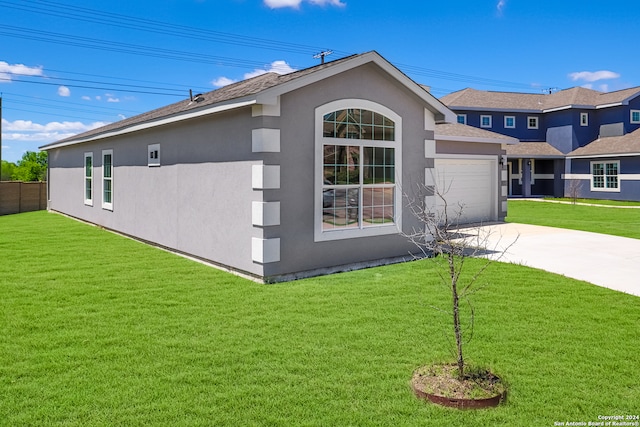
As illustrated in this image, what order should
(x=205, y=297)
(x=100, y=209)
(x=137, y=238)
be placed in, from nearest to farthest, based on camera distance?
(x=205, y=297), (x=137, y=238), (x=100, y=209)

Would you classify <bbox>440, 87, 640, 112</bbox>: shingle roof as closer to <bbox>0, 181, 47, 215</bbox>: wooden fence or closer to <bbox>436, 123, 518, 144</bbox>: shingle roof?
<bbox>436, 123, 518, 144</bbox>: shingle roof

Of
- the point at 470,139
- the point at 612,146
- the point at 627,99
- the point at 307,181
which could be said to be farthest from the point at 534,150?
the point at 307,181

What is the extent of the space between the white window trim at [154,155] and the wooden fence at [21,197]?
13305 millimetres

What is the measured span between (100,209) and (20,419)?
42.2 ft

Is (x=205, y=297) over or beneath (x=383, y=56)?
beneath

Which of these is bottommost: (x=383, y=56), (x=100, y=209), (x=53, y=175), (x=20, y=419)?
(x=20, y=419)

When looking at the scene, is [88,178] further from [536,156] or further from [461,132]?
[536,156]

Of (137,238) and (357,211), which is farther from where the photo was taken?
(137,238)

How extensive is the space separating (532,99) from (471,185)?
22.1 m

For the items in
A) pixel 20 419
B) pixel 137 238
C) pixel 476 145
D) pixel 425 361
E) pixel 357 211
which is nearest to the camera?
pixel 20 419

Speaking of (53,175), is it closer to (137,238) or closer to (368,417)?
(137,238)

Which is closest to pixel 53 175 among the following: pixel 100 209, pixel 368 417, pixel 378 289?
pixel 100 209

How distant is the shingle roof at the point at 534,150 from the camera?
2895cm

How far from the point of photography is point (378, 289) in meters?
7.12
